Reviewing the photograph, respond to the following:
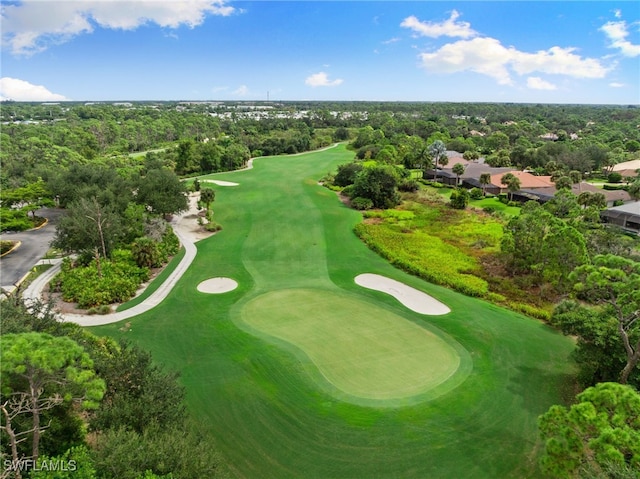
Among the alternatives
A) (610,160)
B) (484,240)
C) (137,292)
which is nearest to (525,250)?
(484,240)

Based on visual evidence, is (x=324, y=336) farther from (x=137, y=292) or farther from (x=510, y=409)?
(x=137, y=292)

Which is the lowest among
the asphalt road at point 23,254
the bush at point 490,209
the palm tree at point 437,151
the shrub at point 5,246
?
the asphalt road at point 23,254

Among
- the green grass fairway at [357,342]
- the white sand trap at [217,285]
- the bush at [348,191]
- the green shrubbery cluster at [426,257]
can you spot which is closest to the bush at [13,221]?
the white sand trap at [217,285]

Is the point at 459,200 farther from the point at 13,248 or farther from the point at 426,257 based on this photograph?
A: the point at 13,248

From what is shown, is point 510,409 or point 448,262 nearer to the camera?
point 510,409

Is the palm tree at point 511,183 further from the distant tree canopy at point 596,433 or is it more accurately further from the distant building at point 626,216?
the distant tree canopy at point 596,433

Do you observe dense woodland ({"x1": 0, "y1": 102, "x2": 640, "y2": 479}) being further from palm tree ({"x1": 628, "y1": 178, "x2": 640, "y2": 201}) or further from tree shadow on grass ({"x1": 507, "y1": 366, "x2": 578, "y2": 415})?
tree shadow on grass ({"x1": 507, "y1": 366, "x2": 578, "y2": 415})
